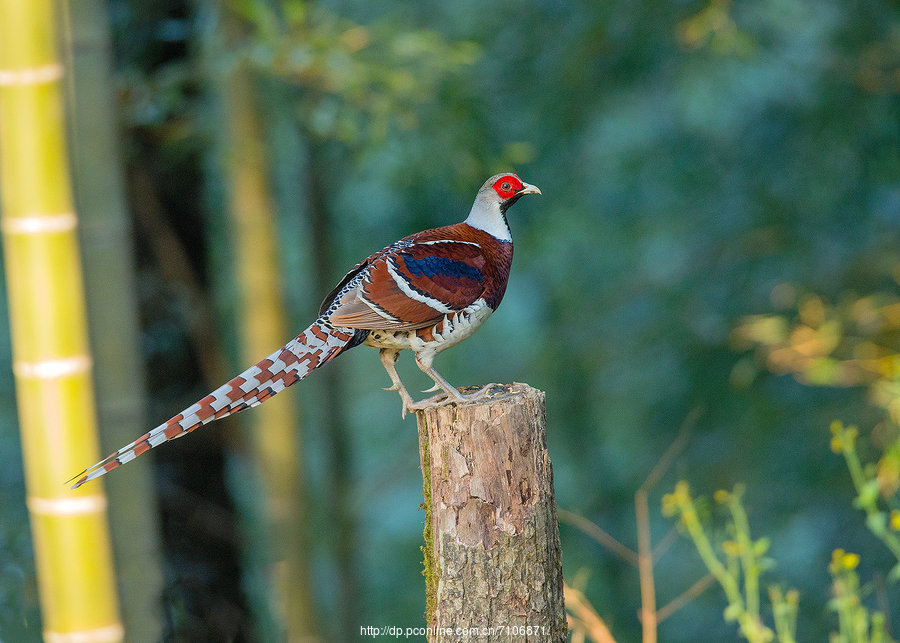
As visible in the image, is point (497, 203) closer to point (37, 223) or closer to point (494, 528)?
point (494, 528)

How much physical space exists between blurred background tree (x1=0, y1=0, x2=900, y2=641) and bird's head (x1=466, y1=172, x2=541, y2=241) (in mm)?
1330

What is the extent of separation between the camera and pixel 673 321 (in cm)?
763

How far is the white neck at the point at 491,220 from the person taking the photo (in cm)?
314

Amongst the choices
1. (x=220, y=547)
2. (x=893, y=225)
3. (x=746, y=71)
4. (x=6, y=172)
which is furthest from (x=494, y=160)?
(x=746, y=71)

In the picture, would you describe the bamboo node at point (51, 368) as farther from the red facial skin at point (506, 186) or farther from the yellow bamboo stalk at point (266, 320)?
the yellow bamboo stalk at point (266, 320)

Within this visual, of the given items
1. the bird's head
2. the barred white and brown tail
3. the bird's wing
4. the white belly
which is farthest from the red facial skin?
the barred white and brown tail

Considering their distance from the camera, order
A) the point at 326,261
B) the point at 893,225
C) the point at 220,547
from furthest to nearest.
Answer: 1. the point at 893,225
2. the point at 326,261
3. the point at 220,547

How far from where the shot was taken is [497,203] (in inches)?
124

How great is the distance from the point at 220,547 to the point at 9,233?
9.72ft

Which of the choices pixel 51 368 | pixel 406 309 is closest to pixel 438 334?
pixel 406 309

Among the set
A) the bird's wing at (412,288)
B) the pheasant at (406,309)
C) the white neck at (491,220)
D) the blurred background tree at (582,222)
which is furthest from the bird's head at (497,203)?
the blurred background tree at (582,222)

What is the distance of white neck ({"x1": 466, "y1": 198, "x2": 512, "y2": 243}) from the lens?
3141mm

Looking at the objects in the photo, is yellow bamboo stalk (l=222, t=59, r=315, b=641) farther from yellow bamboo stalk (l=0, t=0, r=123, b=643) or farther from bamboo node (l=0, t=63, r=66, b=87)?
bamboo node (l=0, t=63, r=66, b=87)

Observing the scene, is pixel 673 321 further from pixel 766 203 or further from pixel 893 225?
pixel 893 225
